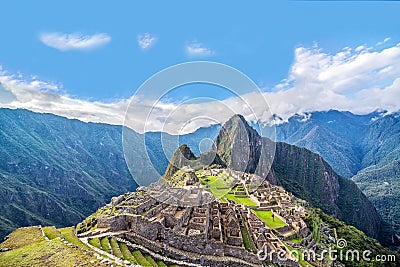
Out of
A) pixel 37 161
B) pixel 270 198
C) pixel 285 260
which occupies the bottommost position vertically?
pixel 285 260

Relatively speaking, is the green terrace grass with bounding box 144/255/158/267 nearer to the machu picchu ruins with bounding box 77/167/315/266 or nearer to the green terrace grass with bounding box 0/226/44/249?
the machu picchu ruins with bounding box 77/167/315/266

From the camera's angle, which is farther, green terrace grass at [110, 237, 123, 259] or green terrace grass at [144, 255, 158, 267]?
green terrace grass at [144, 255, 158, 267]

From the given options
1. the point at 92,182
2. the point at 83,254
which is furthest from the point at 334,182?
the point at 83,254

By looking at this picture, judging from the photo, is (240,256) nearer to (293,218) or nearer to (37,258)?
(37,258)

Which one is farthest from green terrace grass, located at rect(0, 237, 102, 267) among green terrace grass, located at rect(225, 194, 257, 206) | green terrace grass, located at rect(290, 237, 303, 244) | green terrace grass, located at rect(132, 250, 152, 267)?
green terrace grass, located at rect(225, 194, 257, 206)

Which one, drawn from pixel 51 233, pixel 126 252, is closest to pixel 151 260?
pixel 126 252
